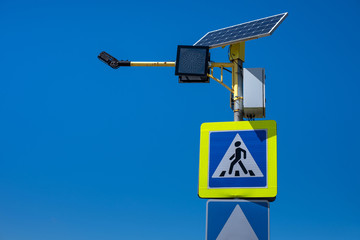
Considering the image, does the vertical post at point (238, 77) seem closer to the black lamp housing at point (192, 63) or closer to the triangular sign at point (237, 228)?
the black lamp housing at point (192, 63)

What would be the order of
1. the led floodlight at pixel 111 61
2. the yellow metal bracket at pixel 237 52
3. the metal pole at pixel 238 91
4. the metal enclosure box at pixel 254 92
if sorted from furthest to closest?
the led floodlight at pixel 111 61 → the yellow metal bracket at pixel 237 52 → the metal pole at pixel 238 91 → the metal enclosure box at pixel 254 92

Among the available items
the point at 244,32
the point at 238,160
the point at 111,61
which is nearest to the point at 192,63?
the point at 244,32

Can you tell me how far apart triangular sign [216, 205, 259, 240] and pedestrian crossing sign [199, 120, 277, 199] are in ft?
0.95

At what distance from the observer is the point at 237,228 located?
16.7ft

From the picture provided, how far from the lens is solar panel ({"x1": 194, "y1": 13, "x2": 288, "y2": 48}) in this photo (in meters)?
7.34

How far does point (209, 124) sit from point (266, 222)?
5.07 ft

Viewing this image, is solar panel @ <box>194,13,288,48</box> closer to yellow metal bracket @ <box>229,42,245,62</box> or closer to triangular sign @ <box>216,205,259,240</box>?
yellow metal bracket @ <box>229,42,245,62</box>

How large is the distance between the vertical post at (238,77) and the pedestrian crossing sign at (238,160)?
0.86 m

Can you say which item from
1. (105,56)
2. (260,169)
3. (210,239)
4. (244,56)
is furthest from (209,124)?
(105,56)

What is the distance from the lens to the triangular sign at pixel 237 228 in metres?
5.01

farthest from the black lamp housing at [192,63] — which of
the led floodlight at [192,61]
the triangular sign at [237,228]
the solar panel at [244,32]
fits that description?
the triangular sign at [237,228]

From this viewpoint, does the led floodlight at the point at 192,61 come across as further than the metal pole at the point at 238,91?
Yes

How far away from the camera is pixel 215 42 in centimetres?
786

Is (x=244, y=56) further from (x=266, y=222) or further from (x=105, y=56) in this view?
(x=266, y=222)
